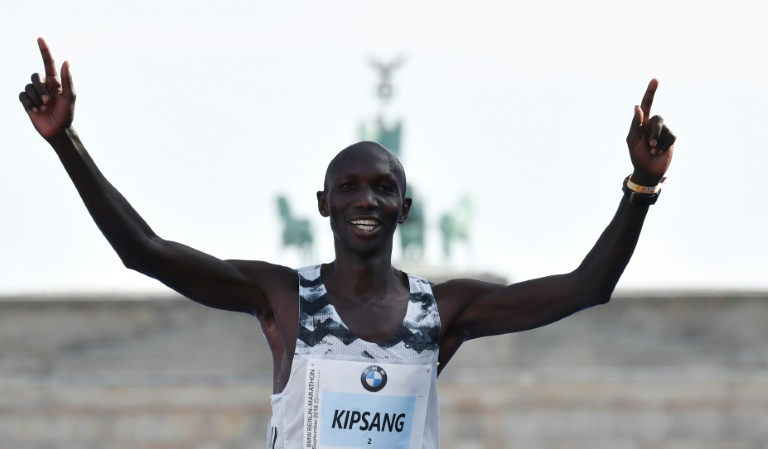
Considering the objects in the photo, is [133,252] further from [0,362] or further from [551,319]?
[0,362]

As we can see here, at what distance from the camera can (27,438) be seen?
1936 cm

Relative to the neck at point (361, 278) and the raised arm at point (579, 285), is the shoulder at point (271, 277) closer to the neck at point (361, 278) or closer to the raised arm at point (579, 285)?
the neck at point (361, 278)

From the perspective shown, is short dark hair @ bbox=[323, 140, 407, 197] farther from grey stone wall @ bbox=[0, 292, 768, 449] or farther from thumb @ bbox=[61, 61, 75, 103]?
grey stone wall @ bbox=[0, 292, 768, 449]

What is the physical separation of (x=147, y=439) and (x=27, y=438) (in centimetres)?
147

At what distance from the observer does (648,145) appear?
14.2ft

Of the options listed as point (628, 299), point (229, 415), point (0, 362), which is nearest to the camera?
point (229, 415)

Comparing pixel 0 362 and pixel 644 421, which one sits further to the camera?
pixel 0 362

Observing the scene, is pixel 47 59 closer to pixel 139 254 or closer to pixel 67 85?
pixel 67 85

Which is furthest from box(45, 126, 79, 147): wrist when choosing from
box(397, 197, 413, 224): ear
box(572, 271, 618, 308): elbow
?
box(572, 271, 618, 308): elbow

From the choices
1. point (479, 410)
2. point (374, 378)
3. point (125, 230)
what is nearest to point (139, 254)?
point (125, 230)

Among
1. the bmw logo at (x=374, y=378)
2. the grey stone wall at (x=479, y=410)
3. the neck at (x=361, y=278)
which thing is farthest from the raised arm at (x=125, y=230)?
the grey stone wall at (x=479, y=410)

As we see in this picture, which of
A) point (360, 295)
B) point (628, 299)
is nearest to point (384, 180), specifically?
point (360, 295)

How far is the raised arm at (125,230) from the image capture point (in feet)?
13.8

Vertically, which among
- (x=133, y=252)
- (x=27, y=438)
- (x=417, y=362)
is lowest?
(x=27, y=438)
